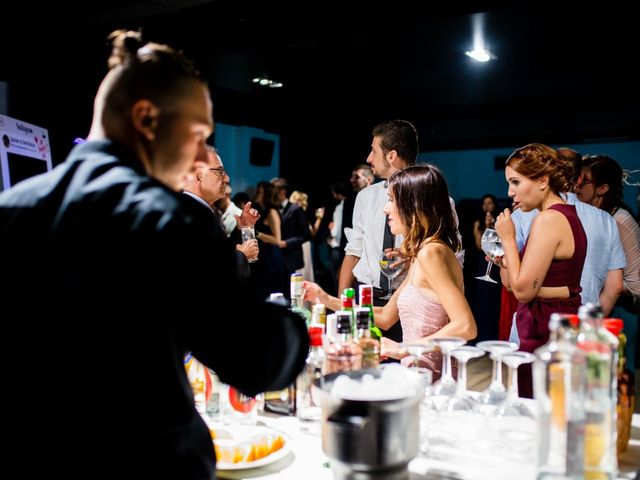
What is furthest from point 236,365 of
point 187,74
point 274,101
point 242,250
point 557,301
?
point 274,101

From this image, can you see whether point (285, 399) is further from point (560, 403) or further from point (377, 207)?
point (377, 207)

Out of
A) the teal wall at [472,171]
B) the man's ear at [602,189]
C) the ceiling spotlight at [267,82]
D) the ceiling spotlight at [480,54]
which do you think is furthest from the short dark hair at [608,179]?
the teal wall at [472,171]

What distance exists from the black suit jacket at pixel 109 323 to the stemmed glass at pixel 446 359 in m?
0.58

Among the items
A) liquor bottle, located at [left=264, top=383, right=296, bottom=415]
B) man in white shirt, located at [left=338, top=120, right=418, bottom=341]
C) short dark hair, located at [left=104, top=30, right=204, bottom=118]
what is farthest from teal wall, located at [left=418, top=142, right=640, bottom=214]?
A: short dark hair, located at [left=104, top=30, right=204, bottom=118]

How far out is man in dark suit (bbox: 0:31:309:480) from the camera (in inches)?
37.6

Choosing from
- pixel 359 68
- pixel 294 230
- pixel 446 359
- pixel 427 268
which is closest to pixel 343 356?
pixel 446 359

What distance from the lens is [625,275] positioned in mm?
3520

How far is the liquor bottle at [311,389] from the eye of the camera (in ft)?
5.14

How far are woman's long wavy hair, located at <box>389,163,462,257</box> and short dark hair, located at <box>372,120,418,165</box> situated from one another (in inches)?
39.8

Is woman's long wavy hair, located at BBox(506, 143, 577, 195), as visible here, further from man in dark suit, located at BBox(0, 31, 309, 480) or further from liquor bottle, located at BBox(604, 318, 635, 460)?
man in dark suit, located at BBox(0, 31, 309, 480)

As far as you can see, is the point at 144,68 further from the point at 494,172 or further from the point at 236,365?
the point at 494,172

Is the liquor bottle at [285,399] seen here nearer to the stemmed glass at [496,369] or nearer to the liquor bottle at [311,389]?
the liquor bottle at [311,389]

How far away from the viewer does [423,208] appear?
2428 mm

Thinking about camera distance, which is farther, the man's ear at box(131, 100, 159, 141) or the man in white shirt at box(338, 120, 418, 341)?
the man in white shirt at box(338, 120, 418, 341)
